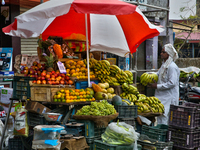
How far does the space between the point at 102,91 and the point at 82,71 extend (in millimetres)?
726

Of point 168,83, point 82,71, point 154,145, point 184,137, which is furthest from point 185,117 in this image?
point 82,71

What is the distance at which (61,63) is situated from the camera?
6.79 meters

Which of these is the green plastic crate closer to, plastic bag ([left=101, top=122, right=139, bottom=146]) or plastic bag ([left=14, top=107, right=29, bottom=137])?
plastic bag ([left=101, top=122, right=139, bottom=146])

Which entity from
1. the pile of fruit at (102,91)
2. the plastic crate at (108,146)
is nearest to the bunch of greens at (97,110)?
the plastic crate at (108,146)

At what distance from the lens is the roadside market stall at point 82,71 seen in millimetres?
5594

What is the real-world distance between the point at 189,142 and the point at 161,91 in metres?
2.47

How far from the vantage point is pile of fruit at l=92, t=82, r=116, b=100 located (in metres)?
6.58

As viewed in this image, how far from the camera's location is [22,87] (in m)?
6.65

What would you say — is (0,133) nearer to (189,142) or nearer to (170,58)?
(189,142)

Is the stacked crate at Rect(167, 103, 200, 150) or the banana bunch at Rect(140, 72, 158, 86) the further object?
the banana bunch at Rect(140, 72, 158, 86)

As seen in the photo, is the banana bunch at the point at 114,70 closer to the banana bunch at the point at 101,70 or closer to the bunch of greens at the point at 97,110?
the banana bunch at the point at 101,70

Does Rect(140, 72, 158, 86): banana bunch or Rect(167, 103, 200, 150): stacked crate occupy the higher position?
Rect(140, 72, 158, 86): banana bunch

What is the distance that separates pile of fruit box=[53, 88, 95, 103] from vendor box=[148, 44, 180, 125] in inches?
87.5

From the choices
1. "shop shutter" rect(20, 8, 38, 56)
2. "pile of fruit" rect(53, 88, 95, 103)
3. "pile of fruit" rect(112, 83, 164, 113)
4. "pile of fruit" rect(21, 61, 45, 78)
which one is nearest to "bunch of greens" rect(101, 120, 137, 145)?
"pile of fruit" rect(53, 88, 95, 103)
